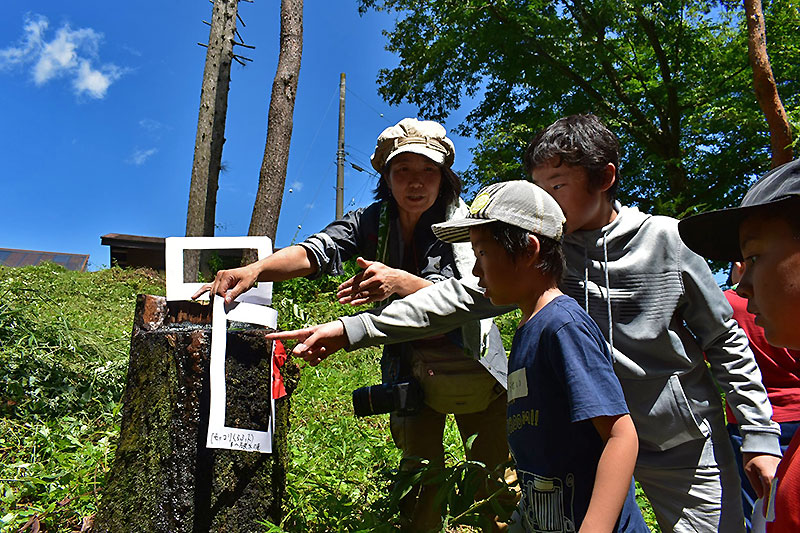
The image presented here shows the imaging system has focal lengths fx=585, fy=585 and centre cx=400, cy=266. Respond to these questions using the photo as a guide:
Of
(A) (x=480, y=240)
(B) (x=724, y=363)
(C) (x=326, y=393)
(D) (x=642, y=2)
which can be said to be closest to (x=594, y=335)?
(A) (x=480, y=240)

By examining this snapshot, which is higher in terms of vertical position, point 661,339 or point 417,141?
point 417,141

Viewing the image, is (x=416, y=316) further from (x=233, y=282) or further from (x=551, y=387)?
(x=233, y=282)

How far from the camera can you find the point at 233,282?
2.21m

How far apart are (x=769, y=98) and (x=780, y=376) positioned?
5.79m

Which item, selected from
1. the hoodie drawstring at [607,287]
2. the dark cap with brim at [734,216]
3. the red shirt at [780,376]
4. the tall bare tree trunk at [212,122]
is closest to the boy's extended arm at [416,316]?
the hoodie drawstring at [607,287]

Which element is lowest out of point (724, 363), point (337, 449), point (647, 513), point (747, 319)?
point (647, 513)

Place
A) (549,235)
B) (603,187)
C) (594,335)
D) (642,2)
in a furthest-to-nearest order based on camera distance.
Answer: (642,2)
(603,187)
(549,235)
(594,335)

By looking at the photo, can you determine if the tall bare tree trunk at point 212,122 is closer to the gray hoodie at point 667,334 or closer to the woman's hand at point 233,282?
the woman's hand at point 233,282

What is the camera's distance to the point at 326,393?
5098 mm

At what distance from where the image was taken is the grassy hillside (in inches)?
109

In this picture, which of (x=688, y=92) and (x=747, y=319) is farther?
(x=688, y=92)

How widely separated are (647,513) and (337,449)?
5.68ft

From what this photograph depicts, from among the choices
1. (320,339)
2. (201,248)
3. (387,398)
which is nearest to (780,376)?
(387,398)

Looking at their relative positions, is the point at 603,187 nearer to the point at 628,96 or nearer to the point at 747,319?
the point at 747,319
